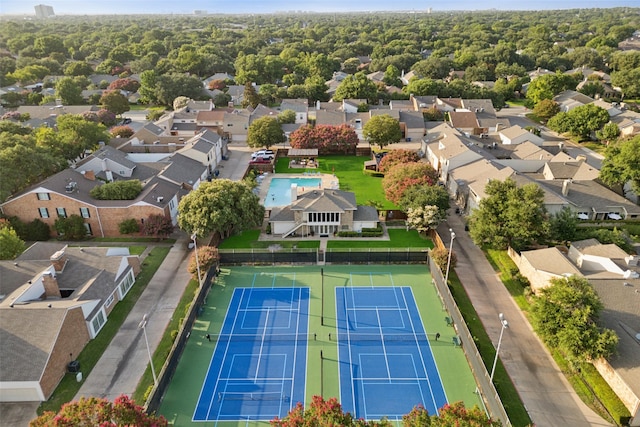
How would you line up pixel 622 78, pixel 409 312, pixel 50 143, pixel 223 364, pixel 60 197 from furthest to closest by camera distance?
1. pixel 622 78
2. pixel 50 143
3. pixel 60 197
4. pixel 409 312
5. pixel 223 364

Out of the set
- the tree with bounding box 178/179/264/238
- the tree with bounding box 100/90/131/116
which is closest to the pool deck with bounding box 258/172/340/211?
the tree with bounding box 178/179/264/238

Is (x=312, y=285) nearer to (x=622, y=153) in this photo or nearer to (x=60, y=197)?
(x=60, y=197)

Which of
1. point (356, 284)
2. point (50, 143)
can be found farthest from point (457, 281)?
point (50, 143)

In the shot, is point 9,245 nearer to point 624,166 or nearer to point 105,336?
point 105,336

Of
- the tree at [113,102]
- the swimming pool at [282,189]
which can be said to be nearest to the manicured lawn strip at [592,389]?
the swimming pool at [282,189]

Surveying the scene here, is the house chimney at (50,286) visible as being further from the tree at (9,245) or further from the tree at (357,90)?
the tree at (357,90)

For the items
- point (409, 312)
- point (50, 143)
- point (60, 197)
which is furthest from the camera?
point (50, 143)

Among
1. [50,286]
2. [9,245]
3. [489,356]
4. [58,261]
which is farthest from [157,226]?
[489,356]
